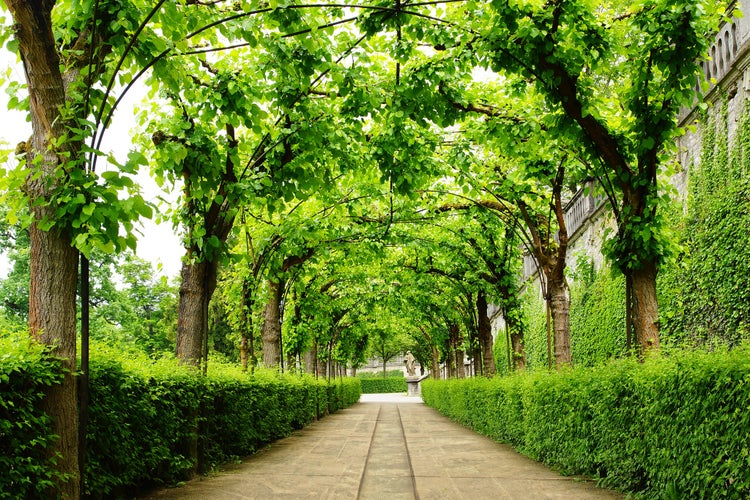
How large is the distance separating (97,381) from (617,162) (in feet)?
18.0

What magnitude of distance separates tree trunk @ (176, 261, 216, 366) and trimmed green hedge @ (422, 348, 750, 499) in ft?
15.5

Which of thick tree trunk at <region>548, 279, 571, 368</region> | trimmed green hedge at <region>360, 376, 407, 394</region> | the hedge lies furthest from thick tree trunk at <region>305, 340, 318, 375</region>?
trimmed green hedge at <region>360, 376, 407, 394</region>

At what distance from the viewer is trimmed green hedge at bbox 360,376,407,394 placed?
6812cm

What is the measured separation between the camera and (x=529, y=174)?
9.15m

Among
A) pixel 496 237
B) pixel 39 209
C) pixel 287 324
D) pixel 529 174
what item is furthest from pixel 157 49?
pixel 287 324

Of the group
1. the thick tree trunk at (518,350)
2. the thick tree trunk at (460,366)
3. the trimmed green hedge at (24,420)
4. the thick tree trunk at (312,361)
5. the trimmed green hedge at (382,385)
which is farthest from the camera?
the trimmed green hedge at (382,385)

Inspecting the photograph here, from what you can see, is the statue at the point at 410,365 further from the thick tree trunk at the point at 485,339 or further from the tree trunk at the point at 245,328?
the tree trunk at the point at 245,328

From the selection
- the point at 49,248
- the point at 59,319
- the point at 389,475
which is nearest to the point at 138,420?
the point at 59,319

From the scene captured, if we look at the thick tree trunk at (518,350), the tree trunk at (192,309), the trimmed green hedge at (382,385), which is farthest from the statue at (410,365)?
the tree trunk at (192,309)

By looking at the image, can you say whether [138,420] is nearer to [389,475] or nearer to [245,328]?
[389,475]

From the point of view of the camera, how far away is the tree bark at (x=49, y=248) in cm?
421

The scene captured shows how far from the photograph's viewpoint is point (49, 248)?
14.2 feet

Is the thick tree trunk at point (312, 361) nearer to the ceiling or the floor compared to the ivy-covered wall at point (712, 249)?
nearer to the floor

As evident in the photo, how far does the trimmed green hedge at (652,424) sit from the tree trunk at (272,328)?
7.10 meters
